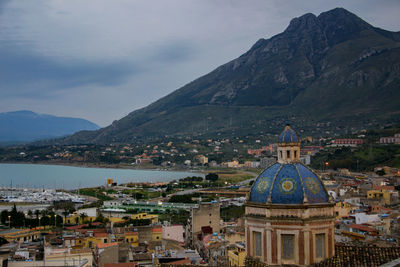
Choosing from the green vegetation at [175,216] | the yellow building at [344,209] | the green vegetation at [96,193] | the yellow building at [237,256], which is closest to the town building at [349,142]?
the green vegetation at [96,193]

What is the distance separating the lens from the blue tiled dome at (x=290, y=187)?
13.5 meters

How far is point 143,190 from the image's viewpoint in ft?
309

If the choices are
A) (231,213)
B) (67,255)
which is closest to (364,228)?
(67,255)

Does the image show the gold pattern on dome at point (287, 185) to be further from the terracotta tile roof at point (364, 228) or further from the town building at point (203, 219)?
the town building at point (203, 219)

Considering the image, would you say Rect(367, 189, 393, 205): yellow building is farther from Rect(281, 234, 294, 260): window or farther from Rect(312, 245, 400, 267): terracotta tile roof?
Rect(281, 234, 294, 260): window

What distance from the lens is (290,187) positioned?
44.6ft

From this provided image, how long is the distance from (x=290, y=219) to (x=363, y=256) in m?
1.99

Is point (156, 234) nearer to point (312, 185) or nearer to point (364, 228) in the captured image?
point (364, 228)

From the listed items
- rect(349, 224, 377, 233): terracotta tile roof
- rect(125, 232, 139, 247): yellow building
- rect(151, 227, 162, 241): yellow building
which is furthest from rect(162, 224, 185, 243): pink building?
rect(349, 224, 377, 233): terracotta tile roof

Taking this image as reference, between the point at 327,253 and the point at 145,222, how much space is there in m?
36.5

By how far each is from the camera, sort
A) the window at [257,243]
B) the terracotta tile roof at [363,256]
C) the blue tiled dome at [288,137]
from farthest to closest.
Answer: the blue tiled dome at [288,137], the window at [257,243], the terracotta tile roof at [363,256]

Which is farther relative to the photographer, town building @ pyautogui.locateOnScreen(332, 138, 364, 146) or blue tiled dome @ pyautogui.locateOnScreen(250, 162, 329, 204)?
town building @ pyautogui.locateOnScreen(332, 138, 364, 146)

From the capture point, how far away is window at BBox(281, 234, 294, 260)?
13.4 m

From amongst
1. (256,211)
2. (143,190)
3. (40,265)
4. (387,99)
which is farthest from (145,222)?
(387,99)
